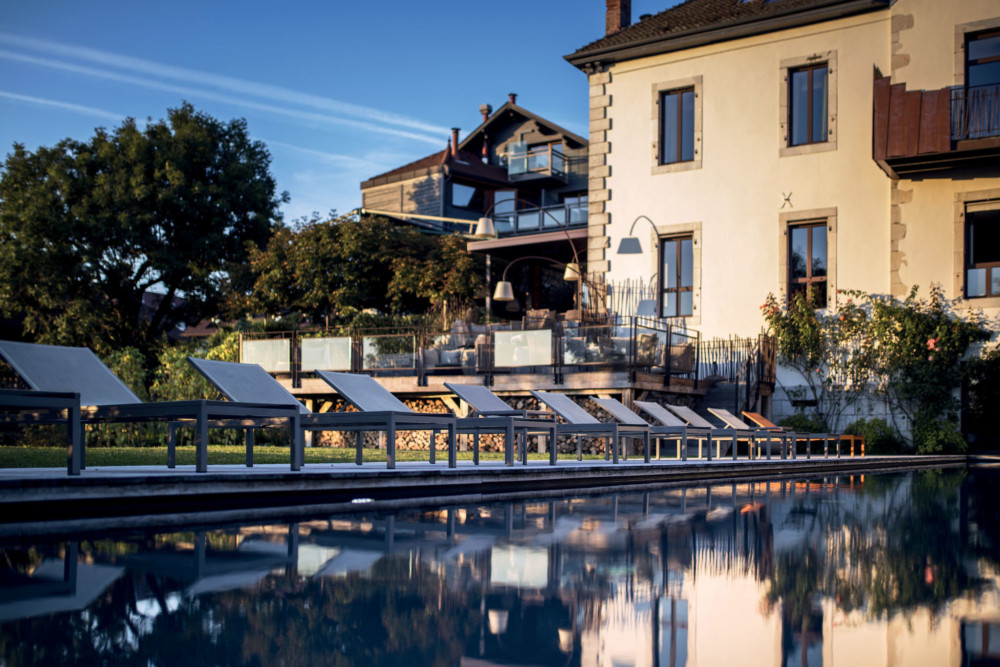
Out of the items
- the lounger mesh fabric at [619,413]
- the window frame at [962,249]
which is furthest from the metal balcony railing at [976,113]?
the lounger mesh fabric at [619,413]

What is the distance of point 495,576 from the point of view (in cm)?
351

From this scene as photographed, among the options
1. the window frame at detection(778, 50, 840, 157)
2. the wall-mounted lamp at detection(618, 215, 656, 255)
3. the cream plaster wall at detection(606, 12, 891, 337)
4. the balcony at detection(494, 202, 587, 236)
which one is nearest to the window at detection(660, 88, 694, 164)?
the cream plaster wall at detection(606, 12, 891, 337)

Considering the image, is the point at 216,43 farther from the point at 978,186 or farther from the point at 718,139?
the point at 978,186

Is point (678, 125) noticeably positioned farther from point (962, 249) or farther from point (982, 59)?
point (962, 249)

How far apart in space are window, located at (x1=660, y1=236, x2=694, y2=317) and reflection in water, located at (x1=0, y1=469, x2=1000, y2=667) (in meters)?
16.6

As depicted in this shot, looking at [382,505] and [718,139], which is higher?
[718,139]

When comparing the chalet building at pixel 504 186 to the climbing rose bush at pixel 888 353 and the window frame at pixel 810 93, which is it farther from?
the climbing rose bush at pixel 888 353

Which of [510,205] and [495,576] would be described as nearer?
[495,576]

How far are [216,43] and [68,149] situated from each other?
7.59 metres

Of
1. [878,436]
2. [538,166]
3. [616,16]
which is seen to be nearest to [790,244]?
[878,436]

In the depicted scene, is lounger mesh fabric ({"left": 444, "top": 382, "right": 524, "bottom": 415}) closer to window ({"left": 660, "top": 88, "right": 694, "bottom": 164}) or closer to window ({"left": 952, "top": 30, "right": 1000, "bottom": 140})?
window ({"left": 952, "top": 30, "right": 1000, "bottom": 140})

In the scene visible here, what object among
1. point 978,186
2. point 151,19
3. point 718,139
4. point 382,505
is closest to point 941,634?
point 382,505

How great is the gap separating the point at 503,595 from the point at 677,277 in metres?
19.5

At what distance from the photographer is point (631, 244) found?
22.3 metres
